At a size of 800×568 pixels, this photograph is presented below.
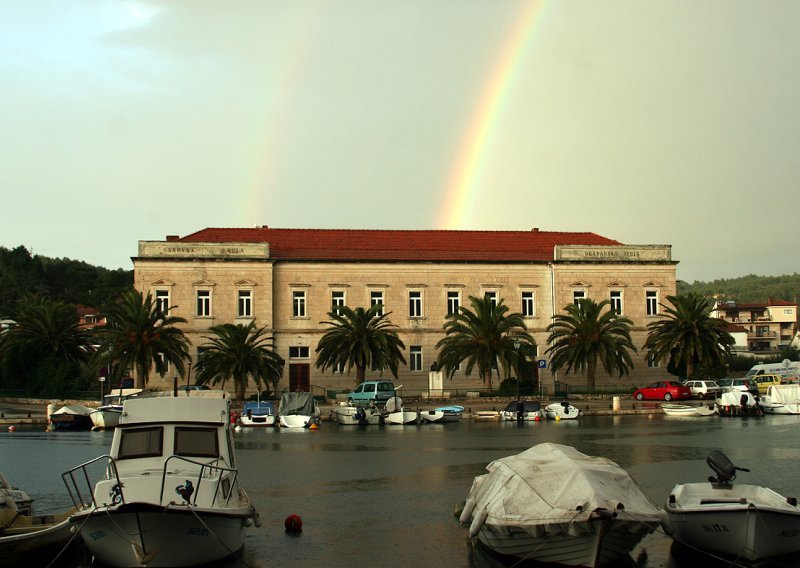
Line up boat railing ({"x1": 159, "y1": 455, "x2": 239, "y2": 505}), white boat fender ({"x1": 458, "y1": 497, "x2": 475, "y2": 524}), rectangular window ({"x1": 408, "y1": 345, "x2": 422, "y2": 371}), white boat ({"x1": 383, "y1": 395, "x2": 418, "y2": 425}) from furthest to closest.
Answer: rectangular window ({"x1": 408, "y1": 345, "x2": 422, "y2": 371}) → white boat ({"x1": 383, "y1": 395, "x2": 418, "y2": 425}) → white boat fender ({"x1": 458, "y1": 497, "x2": 475, "y2": 524}) → boat railing ({"x1": 159, "y1": 455, "x2": 239, "y2": 505})

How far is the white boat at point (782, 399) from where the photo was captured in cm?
5900

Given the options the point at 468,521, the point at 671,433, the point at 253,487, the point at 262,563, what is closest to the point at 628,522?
the point at 468,521

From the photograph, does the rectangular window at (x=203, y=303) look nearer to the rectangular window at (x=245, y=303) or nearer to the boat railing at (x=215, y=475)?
the rectangular window at (x=245, y=303)

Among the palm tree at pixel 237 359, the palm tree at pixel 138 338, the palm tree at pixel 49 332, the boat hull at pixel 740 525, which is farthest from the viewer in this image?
the palm tree at pixel 49 332

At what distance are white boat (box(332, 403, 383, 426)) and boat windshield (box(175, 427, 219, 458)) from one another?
35801 mm

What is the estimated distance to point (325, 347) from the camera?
62438mm

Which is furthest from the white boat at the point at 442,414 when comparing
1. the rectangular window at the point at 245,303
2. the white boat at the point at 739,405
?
the rectangular window at the point at 245,303

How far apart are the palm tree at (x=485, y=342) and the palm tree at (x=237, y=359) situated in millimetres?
11785

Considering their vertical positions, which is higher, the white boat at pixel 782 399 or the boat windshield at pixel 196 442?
the boat windshield at pixel 196 442

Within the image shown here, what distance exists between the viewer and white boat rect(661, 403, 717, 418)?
5691 centimetres

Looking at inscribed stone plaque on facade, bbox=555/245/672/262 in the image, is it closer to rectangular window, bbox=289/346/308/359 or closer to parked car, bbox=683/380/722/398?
parked car, bbox=683/380/722/398

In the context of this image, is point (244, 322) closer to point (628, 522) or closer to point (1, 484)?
point (1, 484)

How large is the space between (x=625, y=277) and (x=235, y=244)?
2929 cm

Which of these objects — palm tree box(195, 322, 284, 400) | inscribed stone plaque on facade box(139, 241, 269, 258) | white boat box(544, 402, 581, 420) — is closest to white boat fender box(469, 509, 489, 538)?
white boat box(544, 402, 581, 420)
